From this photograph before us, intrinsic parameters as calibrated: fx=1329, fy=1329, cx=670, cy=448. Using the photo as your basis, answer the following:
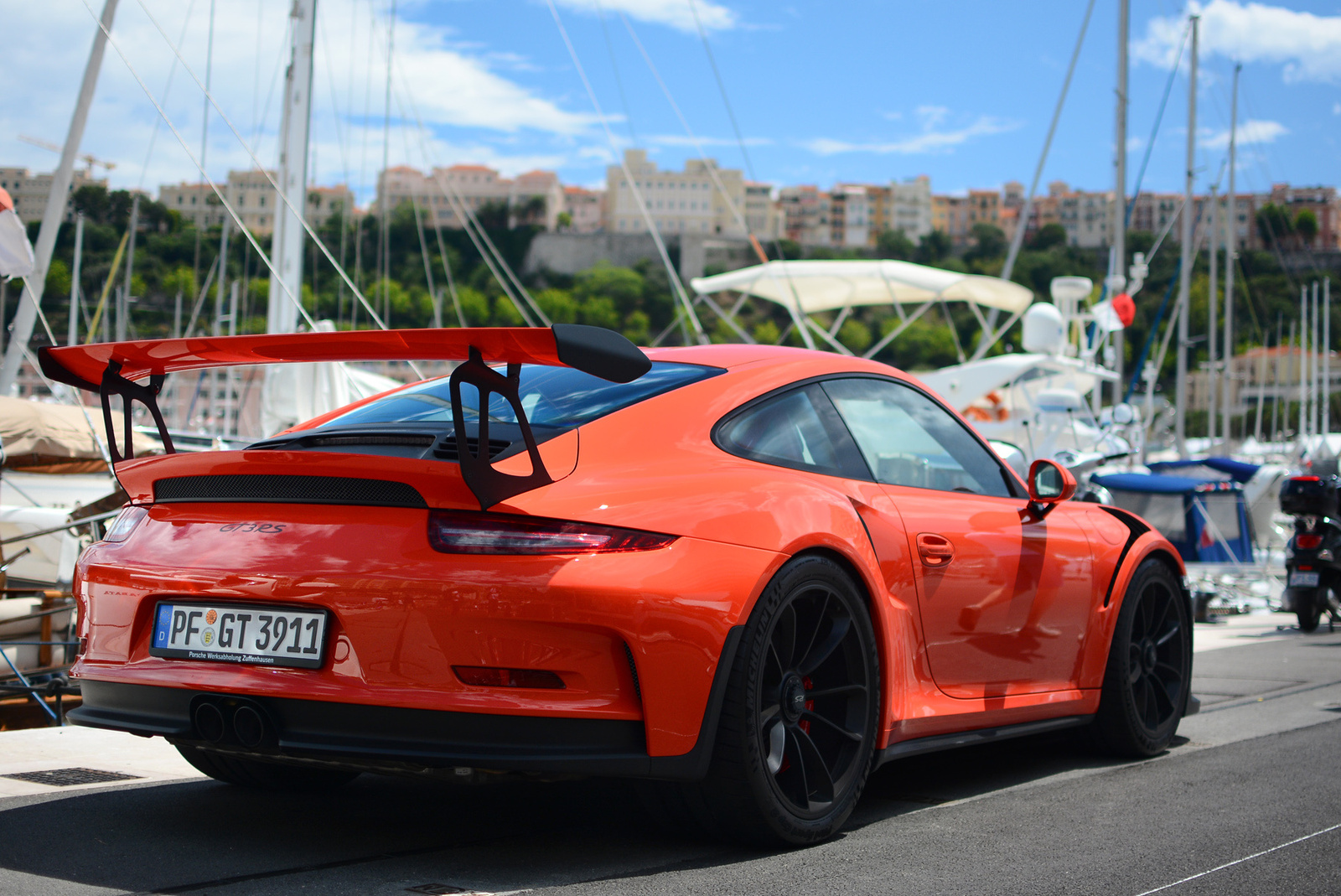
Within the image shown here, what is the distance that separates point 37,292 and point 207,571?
20.6ft

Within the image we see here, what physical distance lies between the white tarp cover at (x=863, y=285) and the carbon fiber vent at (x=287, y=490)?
20.8 m

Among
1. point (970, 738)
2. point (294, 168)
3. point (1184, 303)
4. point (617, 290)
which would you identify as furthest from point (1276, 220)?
point (970, 738)

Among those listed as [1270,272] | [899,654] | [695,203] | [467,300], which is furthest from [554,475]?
[695,203]

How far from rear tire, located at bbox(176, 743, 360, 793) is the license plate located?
2.96ft

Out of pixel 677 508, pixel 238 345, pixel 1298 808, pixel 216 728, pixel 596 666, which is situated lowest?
pixel 1298 808

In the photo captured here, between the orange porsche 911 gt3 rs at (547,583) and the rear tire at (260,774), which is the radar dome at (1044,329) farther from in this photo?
the rear tire at (260,774)

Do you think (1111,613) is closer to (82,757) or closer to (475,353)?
(475,353)

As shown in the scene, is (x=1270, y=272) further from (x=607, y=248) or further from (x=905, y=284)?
(x=607, y=248)

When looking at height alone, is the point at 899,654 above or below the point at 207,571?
below

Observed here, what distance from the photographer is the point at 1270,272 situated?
3295 inches

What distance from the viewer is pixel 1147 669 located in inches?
193

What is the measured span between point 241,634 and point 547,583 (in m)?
0.72

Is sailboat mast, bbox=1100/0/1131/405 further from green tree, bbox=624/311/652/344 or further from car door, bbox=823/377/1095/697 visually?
green tree, bbox=624/311/652/344

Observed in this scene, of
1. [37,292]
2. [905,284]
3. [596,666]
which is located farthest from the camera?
[905,284]
